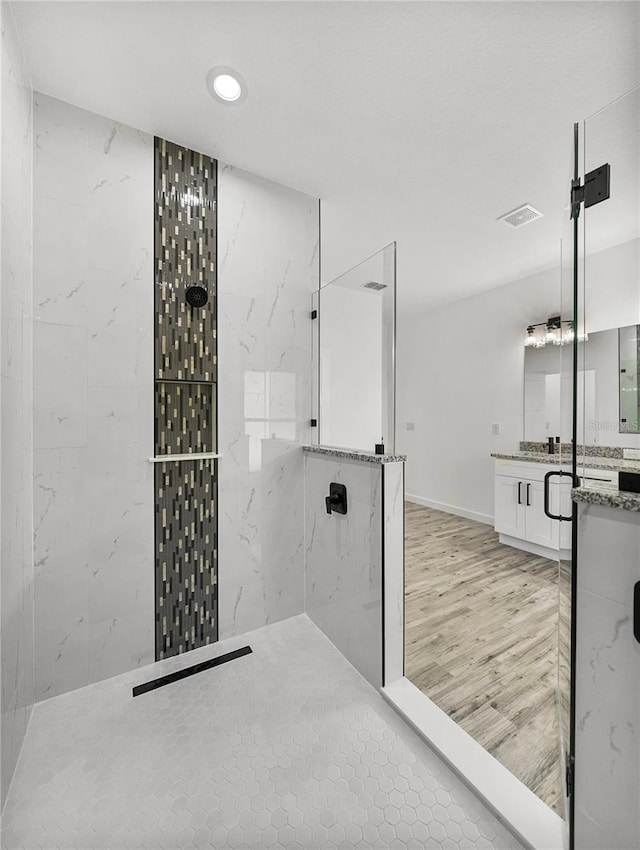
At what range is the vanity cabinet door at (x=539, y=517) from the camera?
3.15 m

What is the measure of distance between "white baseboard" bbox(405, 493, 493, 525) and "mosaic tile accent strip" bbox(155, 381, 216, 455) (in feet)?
11.6

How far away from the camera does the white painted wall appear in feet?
13.1

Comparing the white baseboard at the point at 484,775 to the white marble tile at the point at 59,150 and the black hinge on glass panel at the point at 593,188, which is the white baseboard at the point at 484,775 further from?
the white marble tile at the point at 59,150

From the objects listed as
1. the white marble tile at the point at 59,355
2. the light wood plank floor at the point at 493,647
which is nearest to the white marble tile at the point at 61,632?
the white marble tile at the point at 59,355

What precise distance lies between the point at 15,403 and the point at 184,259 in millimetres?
1030

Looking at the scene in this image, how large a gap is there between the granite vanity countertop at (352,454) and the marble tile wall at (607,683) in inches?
31.4

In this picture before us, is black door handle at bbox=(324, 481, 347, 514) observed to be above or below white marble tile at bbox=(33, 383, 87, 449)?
below

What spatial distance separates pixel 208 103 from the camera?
1.63m

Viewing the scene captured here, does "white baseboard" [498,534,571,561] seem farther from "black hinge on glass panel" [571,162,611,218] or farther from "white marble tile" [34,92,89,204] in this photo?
"white marble tile" [34,92,89,204]

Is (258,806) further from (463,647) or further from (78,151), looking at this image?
(78,151)

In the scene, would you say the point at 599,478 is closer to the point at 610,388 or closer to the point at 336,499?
the point at 610,388

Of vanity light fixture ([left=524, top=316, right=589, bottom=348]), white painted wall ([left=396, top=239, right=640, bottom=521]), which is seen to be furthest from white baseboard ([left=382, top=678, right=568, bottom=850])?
vanity light fixture ([left=524, top=316, right=589, bottom=348])

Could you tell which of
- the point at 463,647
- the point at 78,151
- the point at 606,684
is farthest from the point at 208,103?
the point at 463,647

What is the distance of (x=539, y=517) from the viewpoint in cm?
325
